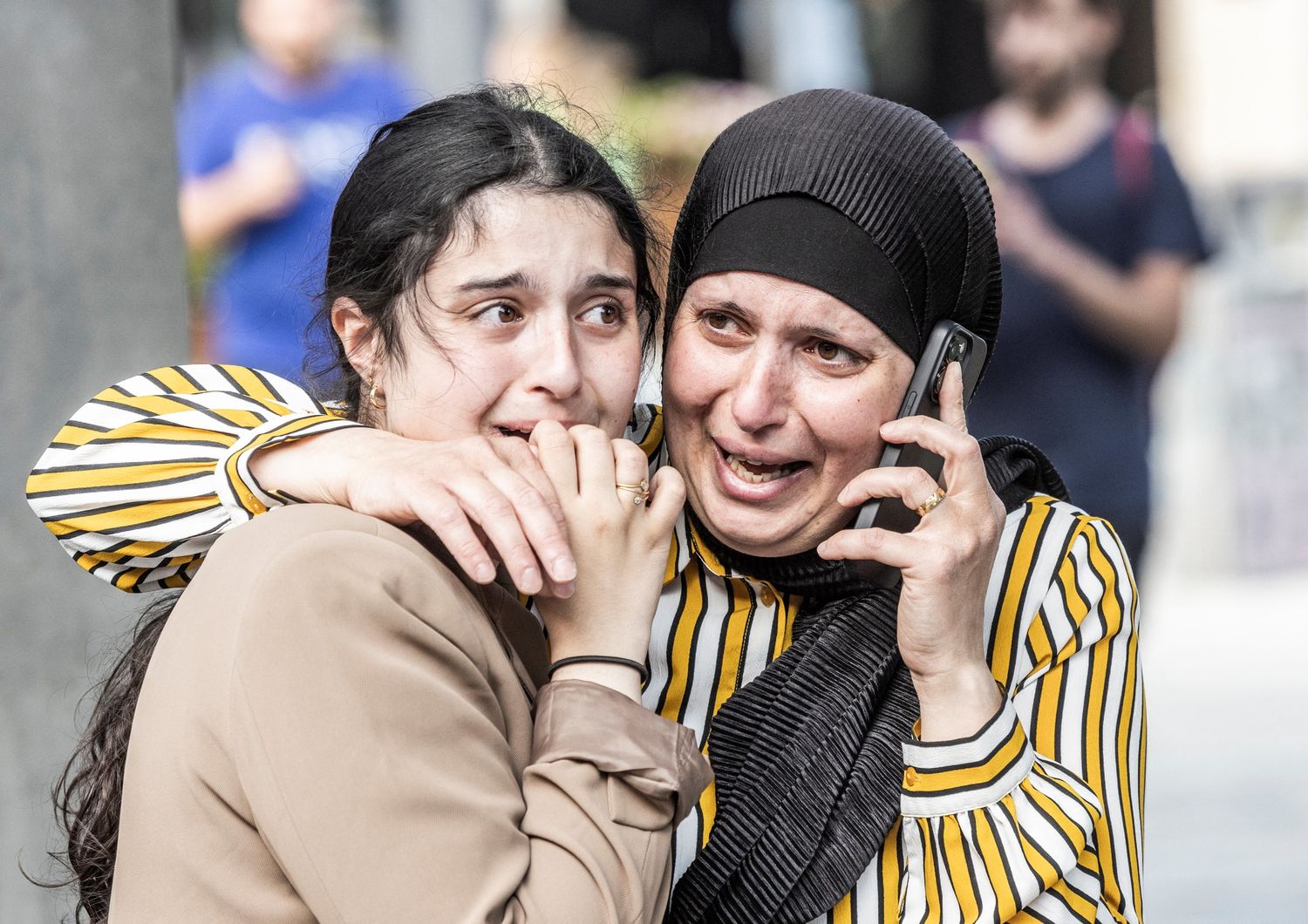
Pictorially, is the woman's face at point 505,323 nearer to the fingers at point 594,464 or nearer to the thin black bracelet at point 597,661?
the fingers at point 594,464

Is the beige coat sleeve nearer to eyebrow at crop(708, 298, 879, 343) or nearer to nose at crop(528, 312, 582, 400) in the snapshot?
nose at crop(528, 312, 582, 400)

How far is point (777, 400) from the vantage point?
2.37 metres

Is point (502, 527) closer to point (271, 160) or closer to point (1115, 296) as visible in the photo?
point (1115, 296)

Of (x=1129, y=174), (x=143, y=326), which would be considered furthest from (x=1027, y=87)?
(x=143, y=326)

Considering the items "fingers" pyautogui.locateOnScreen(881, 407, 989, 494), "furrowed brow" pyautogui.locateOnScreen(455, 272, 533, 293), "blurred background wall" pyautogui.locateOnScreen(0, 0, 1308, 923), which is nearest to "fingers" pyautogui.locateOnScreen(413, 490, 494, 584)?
"furrowed brow" pyautogui.locateOnScreen(455, 272, 533, 293)

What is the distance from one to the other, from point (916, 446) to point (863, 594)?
233mm

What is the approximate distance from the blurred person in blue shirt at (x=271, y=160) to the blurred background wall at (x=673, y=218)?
1.46ft

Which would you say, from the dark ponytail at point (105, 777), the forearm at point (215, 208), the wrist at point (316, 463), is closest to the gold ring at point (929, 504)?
the wrist at point (316, 463)

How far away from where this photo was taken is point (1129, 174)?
4.91 m

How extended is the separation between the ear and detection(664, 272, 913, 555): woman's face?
448 mm

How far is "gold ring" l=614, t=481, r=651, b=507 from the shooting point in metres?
1.98

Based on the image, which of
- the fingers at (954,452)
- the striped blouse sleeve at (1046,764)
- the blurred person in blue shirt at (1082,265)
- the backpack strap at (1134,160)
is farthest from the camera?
the backpack strap at (1134,160)

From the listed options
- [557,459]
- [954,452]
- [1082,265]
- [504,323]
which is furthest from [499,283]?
[1082,265]

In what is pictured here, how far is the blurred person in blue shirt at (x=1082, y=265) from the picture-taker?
4781mm
